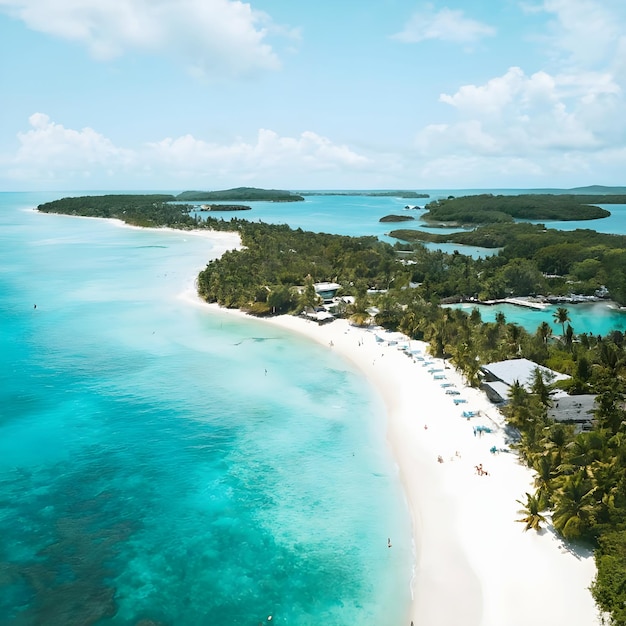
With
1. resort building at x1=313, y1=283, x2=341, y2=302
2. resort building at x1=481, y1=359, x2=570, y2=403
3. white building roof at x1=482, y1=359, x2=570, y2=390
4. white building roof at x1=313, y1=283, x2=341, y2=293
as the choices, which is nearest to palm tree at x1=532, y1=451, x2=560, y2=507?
resort building at x1=481, y1=359, x2=570, y2=403

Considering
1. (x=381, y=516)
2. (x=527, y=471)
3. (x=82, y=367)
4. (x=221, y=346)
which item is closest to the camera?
(x=381, y=516)

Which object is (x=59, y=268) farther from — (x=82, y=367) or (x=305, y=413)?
(x=305, y=413)

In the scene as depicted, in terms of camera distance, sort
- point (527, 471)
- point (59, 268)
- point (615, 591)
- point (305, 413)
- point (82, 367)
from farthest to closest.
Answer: point (59, 268) → point (82, 367) → point (305, 413) → point (527, 471) → point (615, 591)

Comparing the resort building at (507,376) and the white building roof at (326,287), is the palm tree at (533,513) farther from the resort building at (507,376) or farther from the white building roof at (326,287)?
the white building roof at (326,287)

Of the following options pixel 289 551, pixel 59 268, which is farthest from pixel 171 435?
pixel 59 268

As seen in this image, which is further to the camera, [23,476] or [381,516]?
[23,476]

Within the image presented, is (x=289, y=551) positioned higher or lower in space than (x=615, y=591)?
lower

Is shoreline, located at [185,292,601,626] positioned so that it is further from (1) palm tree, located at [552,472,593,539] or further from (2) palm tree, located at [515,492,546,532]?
(1) palm tree, located at [552,472,593,539]
